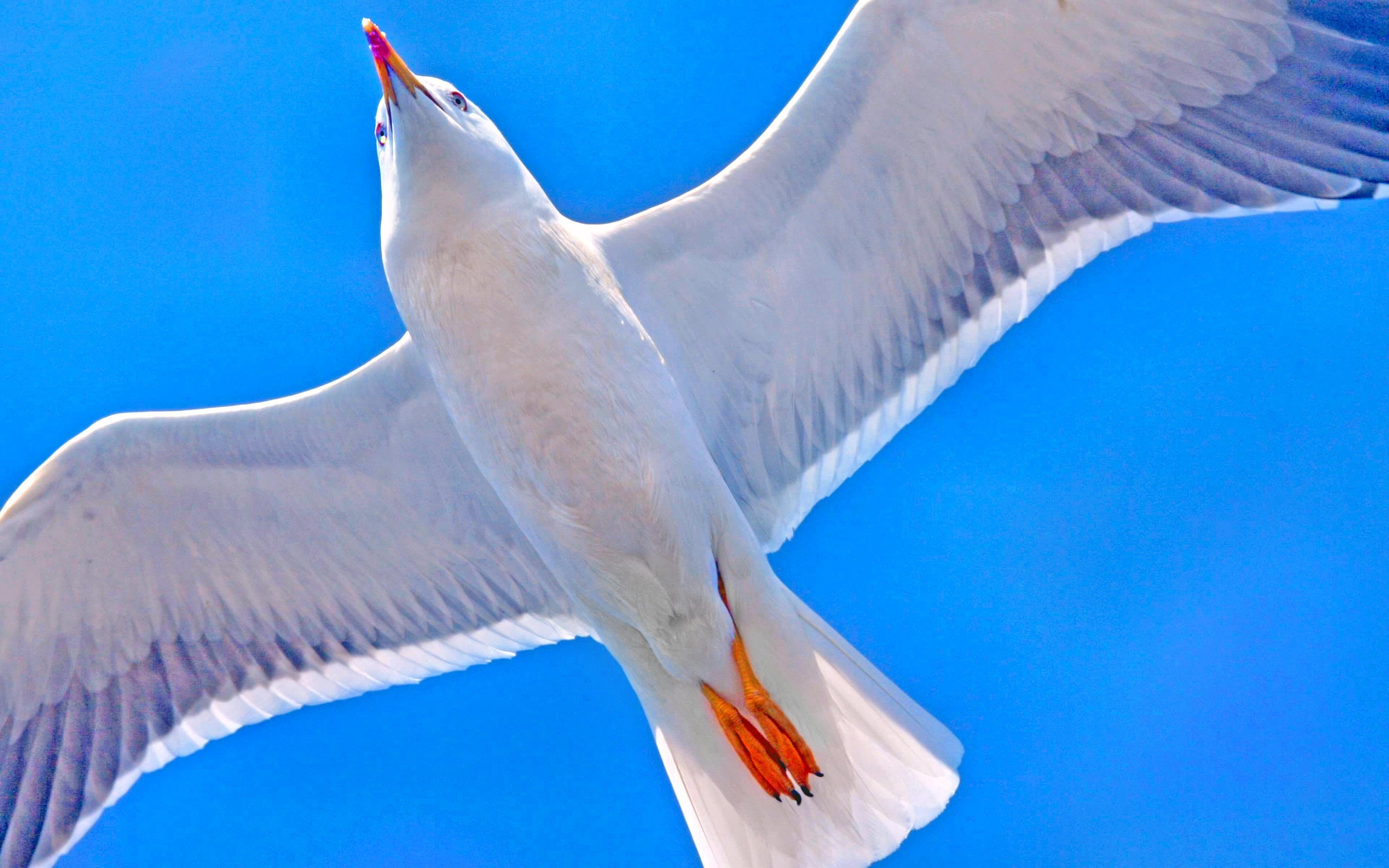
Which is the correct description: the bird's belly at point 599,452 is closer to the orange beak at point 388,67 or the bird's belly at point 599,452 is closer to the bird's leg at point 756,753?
the bird's leg at point 756,753

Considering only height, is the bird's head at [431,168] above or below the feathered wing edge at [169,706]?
above

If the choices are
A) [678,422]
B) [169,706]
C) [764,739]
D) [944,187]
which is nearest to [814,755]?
[764,739]

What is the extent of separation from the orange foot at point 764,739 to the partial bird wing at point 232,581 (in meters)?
0.56

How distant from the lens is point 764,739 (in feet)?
9.46

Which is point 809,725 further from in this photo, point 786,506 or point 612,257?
point 612,257

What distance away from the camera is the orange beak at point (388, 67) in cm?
267

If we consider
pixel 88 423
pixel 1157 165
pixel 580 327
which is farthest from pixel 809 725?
pixel 88 423

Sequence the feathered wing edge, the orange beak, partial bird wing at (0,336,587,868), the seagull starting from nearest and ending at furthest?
1. the orange beak
2. the seagull
3. partial bird wing at (0,336,587,868)
4. the feathered wing edge

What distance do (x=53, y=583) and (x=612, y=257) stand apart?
4.34 feet

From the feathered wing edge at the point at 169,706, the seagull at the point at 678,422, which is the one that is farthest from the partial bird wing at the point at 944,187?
the feathered wing edge at the point at 169,706

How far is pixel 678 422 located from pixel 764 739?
60cm

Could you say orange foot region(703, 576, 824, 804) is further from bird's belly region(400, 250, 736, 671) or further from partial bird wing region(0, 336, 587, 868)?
partial bird wing region(0, 336, 587, 868)

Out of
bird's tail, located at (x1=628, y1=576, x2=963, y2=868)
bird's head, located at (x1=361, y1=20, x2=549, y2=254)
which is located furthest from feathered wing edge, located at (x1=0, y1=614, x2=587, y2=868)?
bird's head, located at (x1=361, y1=20, x2=549, y2=254)

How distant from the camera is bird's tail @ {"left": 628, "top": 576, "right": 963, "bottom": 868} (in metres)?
2.86
